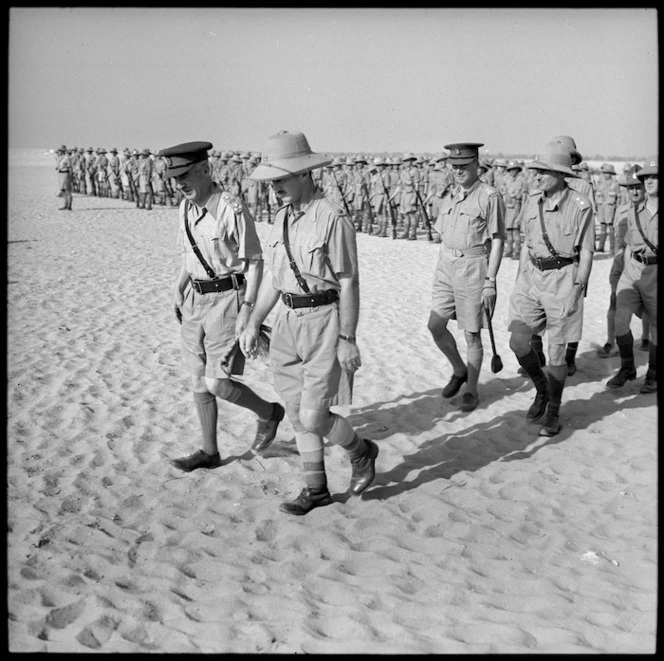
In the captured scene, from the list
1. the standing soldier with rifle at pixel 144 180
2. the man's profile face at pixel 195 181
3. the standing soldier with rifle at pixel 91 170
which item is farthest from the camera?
the standing soldier with rifle at pixel 91 170

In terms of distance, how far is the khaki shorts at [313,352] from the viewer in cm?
432

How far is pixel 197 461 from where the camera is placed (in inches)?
206

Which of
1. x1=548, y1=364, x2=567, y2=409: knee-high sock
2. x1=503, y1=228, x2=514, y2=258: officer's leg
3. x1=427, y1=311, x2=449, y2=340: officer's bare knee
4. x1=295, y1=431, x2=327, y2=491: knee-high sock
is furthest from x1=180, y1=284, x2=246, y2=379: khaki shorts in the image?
x1=503, y1=228, x2=514, y2=258: officer's leg

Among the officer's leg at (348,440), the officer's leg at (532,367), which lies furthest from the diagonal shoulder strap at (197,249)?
the officer's leg at (532,367)

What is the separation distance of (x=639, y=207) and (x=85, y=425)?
209 inches

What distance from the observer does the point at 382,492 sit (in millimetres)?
4988

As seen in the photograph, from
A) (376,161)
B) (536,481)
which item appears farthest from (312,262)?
(376,161)

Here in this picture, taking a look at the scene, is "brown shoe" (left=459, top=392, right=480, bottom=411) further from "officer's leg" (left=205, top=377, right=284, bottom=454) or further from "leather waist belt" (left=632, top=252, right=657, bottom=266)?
"leather waist belt" (left=632, top=252, right=657, bottom=266)

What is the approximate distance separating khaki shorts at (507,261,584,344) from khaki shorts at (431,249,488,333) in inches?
12.6

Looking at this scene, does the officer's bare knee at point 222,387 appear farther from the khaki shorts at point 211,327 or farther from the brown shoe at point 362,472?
the brown shoe at point 362,472

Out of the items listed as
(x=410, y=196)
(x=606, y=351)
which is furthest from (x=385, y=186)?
(x=606, y=351)

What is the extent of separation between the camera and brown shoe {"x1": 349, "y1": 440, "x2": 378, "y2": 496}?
471 centimetres

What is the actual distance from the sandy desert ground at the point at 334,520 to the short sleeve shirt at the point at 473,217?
146 centimetres

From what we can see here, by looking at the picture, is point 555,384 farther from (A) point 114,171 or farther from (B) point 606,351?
(A) point 114,171
